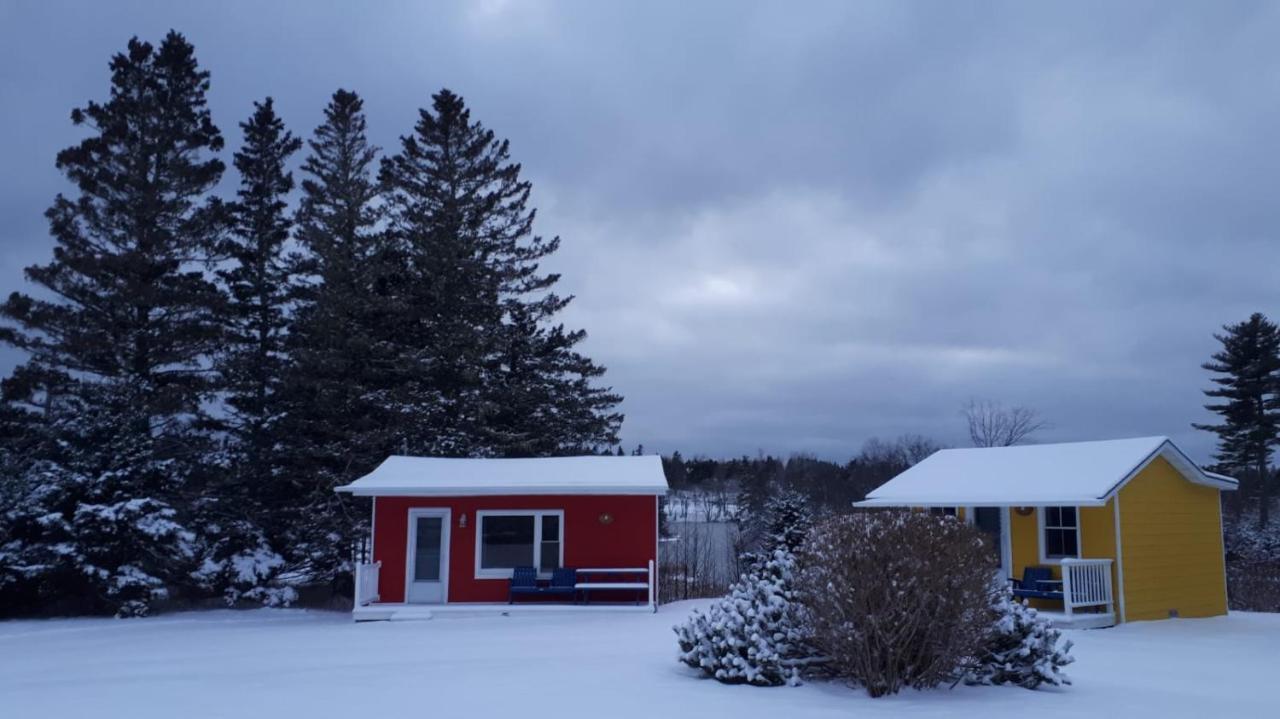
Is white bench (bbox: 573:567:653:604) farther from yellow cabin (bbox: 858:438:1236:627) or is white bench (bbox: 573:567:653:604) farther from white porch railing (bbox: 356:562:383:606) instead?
yellow cabin (bbox: 858:438:1236:627)

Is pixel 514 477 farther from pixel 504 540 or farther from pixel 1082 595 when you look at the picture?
pixel 1082 595

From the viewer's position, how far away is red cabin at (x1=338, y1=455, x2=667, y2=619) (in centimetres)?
1673

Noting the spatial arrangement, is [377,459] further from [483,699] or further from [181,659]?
[483,699]

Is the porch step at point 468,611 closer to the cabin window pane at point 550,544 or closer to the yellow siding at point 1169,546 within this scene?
the cabin window pane at point 550,544

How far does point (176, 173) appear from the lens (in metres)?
20.4

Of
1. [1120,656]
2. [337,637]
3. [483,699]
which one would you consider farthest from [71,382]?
[1120,656]

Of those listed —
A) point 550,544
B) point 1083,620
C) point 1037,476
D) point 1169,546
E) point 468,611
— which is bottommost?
point 468,611

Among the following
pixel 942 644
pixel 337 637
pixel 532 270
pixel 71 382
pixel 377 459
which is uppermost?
pixel 532 270

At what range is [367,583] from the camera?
53.7ft

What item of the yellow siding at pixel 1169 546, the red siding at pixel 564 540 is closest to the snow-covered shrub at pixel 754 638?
the red siding at pixel 564 540

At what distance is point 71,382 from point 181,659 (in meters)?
11.0

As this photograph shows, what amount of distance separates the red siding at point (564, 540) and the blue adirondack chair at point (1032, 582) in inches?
261

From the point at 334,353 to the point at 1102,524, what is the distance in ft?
58.0

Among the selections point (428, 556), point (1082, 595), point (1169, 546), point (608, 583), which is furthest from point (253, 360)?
point (1169, 546)
